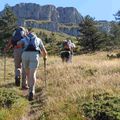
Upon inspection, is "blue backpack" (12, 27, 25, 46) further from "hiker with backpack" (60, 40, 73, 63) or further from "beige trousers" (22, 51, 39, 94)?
"hiker with backpack" (60, 40, 73, 63)

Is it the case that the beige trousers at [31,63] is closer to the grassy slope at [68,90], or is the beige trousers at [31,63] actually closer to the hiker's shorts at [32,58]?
the hiker's shorts at [32,58]

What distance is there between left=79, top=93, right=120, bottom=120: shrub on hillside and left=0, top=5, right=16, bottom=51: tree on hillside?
174 ft

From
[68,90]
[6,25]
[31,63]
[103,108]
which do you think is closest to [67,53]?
[31,63]

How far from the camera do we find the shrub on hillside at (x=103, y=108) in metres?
8.24

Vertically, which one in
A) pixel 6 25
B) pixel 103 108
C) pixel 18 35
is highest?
pixel 6 25

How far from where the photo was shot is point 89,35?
73062 millimetres

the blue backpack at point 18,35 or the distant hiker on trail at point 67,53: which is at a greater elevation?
the blue backpack at point 18,35

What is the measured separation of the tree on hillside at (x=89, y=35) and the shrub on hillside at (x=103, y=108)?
2477 inches

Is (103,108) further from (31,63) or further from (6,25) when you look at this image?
(6,25)

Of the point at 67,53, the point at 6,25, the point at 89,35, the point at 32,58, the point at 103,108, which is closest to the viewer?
the point at 103,108

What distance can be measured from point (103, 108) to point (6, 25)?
56014 millimetres

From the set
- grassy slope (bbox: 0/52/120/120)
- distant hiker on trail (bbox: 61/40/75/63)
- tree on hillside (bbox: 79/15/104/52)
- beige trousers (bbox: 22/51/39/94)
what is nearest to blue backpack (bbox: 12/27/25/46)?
grassy slope (bbox: 0/52/120/120)

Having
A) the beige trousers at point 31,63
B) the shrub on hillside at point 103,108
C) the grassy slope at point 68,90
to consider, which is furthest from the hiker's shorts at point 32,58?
the shrub on hillside at point 103,108

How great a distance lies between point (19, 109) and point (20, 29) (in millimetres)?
5289
